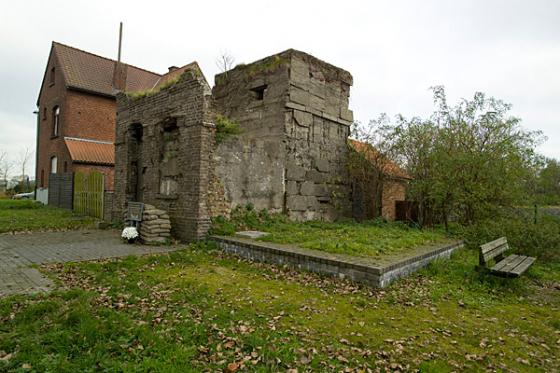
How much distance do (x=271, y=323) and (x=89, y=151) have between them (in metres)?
20.7

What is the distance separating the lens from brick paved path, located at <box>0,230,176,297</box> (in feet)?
16.8

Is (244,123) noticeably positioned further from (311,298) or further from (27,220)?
(27,220)

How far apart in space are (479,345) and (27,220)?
1513 centimetres

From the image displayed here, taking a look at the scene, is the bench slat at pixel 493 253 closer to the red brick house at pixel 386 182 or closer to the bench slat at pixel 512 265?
the bench slat at pixel 512 265

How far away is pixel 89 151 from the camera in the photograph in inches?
820

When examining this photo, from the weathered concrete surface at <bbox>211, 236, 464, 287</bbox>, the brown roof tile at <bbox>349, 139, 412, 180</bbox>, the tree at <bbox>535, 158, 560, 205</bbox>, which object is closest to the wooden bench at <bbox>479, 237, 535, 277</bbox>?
the weathered concrete surface at <bbox>211, 236, 464, 287</bbox>

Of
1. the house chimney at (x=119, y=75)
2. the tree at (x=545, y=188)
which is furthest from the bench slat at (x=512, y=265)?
the house chimney at (x=119, y=75)

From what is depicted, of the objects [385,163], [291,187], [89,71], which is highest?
[89,71]

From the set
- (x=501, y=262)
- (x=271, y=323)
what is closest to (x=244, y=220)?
(x=271, y=323)

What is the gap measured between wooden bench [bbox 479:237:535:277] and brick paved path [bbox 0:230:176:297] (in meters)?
6.44

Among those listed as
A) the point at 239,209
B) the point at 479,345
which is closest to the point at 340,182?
the point at 239,209

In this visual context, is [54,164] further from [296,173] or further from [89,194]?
[296,173]

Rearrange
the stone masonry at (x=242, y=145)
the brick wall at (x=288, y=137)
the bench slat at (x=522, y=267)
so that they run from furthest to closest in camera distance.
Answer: the brick wall at (x=288, y=137)
the stone masonry at (x=242, y=145)
the bench slat at (x=522, y=267)

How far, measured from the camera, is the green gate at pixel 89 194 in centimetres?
1452
